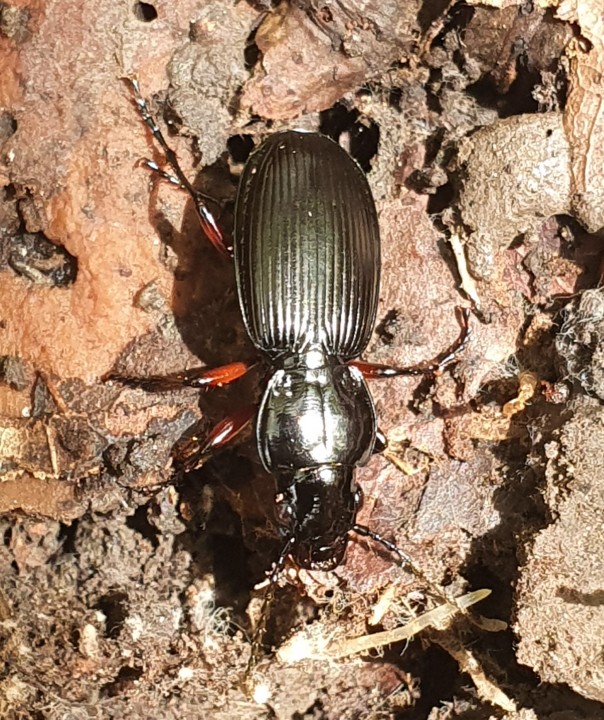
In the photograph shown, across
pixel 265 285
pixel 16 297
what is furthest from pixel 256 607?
pixel 16 297

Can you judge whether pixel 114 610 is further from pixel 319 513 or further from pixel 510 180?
pixel 510 180

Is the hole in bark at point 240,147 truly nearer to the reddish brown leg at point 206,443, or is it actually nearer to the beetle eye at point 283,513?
the reddish brown leg at point 206,443

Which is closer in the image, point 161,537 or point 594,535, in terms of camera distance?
point 594,535

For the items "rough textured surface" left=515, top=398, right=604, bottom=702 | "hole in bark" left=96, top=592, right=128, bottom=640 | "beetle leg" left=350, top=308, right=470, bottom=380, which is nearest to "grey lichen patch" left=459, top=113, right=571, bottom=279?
"beetle leg" left=350, top=308, right=470, bottom=380

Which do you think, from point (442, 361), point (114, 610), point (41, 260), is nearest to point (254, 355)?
point (442, 361)

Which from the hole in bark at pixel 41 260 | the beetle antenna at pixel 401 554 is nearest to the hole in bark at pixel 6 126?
the hole in bark at pixel 41 260

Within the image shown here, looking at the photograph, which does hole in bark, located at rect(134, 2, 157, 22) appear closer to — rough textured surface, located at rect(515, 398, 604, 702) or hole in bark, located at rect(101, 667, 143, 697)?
rough textured surface, located at rect(515, 398, 604, 702)

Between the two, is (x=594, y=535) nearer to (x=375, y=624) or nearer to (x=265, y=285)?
(x=375, y=624)
